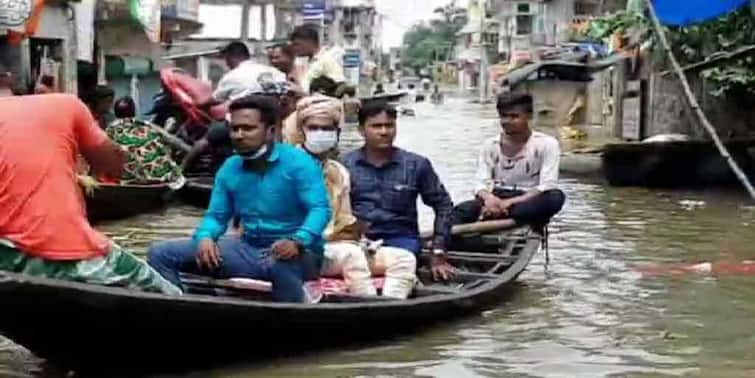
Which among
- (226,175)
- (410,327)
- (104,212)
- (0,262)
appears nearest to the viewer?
(0,262)

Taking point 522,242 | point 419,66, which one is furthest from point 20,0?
point 419,66

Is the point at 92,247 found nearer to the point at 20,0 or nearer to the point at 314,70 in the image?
the point at 314,70

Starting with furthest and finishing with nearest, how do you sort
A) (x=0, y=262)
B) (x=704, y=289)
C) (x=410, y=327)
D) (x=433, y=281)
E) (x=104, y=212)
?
(x=104, y=212)
(x=704, y=289)
(x=433, y=281)
(x=410, y=327)
(x=0, y=262)

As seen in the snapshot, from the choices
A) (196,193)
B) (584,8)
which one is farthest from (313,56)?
(584,8)

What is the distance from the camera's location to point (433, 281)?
7.99 metres

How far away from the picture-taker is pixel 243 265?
263 inches

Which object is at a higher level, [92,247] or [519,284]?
[92,247]

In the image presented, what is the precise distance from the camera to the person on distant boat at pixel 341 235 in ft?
23.2

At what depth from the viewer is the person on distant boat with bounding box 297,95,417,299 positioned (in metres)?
7.08

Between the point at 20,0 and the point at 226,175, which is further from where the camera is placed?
the point at 20,0

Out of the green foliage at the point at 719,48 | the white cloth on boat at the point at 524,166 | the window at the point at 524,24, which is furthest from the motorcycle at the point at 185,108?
the window at the point at 524,24

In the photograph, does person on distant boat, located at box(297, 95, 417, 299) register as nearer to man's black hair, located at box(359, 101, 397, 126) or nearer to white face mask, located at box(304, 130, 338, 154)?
white face mask, located at box(304, 130, 338, 154)

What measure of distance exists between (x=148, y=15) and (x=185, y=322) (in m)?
16.7

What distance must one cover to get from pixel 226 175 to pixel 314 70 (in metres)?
6.63
